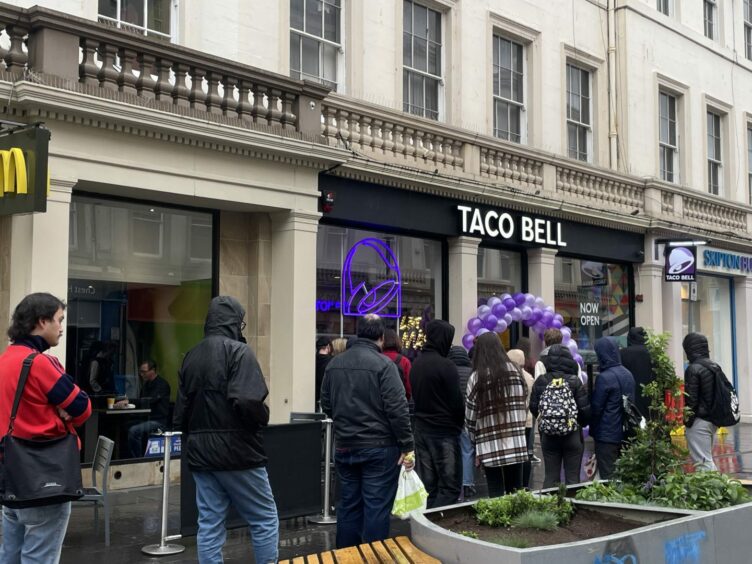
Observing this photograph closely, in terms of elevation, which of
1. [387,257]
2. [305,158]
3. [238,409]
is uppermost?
[305,158]

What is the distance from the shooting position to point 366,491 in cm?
652

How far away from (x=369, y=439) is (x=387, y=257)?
7436mm

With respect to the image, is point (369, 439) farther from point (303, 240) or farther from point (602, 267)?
point (602, 267)

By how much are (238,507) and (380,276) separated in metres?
8.03

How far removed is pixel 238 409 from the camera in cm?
558

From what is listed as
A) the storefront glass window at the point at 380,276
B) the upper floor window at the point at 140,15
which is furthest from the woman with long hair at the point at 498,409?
the upper floor window at the point at 140,15

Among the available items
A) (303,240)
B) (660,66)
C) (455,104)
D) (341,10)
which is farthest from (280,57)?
(660,66)

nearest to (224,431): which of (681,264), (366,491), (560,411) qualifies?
(366,491)

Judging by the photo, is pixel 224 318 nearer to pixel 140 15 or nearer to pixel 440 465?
pixel 440 465

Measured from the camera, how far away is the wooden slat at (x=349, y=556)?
4.97 m

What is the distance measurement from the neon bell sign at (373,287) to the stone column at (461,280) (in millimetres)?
1031

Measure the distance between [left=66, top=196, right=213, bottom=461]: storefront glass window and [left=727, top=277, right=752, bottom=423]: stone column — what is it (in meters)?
14.9

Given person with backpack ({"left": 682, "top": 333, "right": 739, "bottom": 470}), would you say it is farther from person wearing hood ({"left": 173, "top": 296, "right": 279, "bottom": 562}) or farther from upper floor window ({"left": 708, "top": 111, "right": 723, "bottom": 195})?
upper floor window ({"left": 708, "top": 111, "right": 723, "bottom": 195})

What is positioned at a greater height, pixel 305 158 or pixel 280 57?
pixel 280 57
